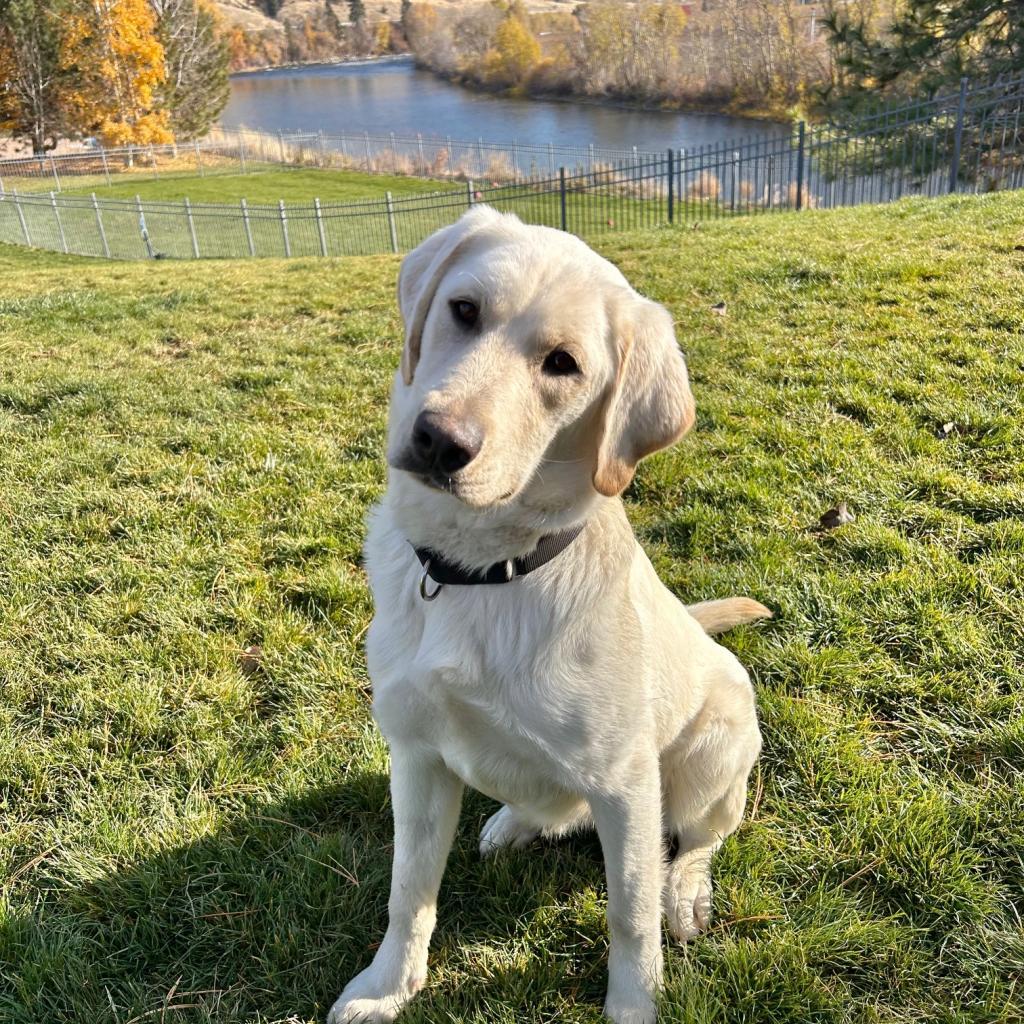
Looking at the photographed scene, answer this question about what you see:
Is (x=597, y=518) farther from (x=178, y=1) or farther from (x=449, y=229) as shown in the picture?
(x=178, y=1)

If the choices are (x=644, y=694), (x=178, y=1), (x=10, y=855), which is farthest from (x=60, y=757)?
(x=178, y=1)

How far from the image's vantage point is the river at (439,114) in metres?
42.2

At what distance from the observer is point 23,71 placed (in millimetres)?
43594

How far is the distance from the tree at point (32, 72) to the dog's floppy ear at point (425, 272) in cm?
5216

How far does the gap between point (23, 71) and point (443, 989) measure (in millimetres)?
55474

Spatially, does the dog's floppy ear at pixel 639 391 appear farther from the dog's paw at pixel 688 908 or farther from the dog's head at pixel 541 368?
the dog's paw at pixel 688 908

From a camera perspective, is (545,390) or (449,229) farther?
(449,229)

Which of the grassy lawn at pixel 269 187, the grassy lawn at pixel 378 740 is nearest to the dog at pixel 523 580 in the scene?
the grassy lawn at pixel 378 740

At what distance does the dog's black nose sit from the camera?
159 centimetres

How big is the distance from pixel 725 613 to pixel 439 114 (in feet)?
228

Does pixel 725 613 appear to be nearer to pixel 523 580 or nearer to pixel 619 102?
pixel 523 580

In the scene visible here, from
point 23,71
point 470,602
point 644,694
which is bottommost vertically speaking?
point 644,694

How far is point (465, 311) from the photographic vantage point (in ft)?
6.12

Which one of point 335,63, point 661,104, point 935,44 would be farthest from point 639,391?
point 335,63
